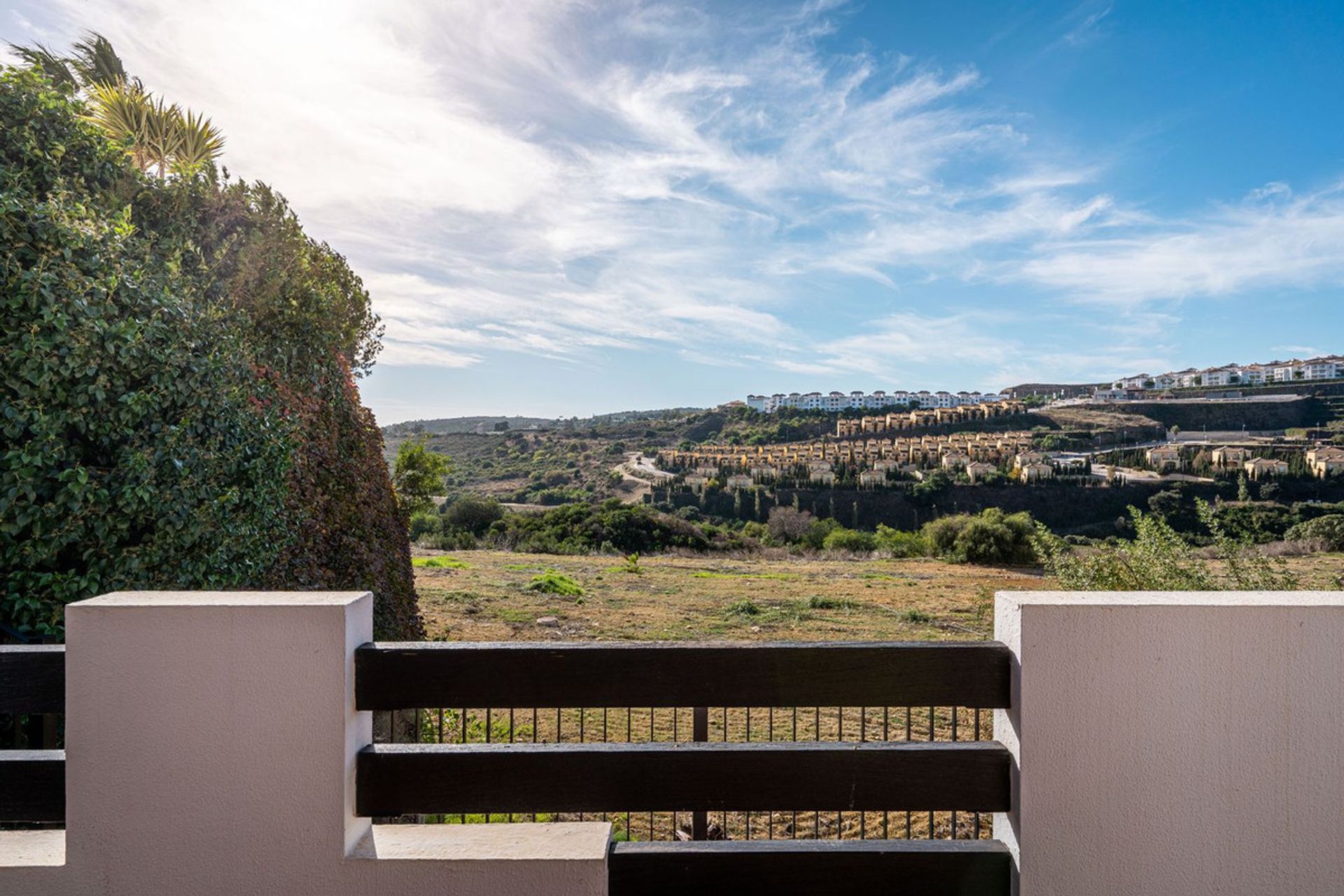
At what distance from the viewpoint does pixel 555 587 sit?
1280cm

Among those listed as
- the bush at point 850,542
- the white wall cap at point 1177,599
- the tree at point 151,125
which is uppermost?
the tree at point 151,125

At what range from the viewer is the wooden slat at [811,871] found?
1.62 metres

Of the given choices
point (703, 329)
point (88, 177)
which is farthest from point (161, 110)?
point (703, 329)

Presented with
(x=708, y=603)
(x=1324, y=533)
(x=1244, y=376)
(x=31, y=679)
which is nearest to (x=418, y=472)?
(x=708, y=603)

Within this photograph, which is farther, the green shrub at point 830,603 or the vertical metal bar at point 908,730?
the green shrub at point 830,603

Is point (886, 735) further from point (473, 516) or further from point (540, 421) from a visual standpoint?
point (540, 421)

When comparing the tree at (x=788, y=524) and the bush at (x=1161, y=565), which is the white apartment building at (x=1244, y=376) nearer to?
the tree at (x=788, y=524)

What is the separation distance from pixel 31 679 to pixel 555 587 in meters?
11.3

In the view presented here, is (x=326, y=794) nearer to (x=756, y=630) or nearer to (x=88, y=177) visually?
(x=88, y=177)

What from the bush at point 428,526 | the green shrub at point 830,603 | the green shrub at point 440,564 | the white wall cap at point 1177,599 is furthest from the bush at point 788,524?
the white wall cap at point 1177,599

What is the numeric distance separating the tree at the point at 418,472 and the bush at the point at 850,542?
20.3m

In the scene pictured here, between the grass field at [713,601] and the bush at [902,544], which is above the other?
the grass field at [713,601]

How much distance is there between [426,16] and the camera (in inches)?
214

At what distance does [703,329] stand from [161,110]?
23.3 metres
